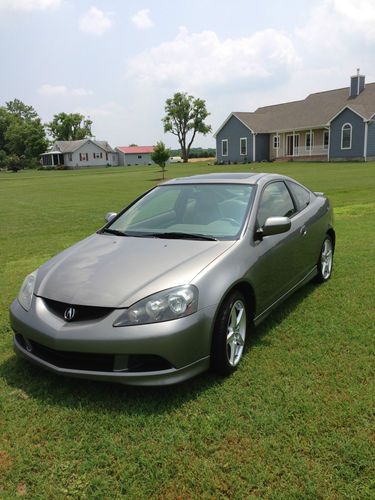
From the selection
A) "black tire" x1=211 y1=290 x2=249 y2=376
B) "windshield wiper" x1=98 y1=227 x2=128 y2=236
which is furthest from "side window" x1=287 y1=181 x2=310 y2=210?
"windshield wiper" x1=98 y1=227 x2=128 y2=236

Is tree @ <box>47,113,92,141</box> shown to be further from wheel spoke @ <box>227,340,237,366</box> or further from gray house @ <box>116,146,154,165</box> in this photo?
wheel spoke @ <box>227,340,237,366</box>

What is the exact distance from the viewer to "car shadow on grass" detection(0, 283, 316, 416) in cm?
325

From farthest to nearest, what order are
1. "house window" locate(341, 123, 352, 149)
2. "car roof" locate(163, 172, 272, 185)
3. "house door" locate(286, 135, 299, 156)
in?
"house door" locate(286, 135, 299, 156) < "house window" locate(341, 123, 352, 149) < "car roof" locate(163, 172, 272, 185)

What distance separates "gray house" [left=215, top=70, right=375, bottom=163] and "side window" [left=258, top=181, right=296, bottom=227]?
3896cm

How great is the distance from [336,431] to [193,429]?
36.3 inches

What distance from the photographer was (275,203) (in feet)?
16.0

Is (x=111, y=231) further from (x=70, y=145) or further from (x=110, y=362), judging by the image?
(x=70, y=145)

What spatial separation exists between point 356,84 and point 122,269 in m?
47.5

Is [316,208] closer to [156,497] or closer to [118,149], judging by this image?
[156,497]

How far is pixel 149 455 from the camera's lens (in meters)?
2.76

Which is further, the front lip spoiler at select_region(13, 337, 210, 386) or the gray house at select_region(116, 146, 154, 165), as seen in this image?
the gray house at select_region(116, 146, 154, 165)

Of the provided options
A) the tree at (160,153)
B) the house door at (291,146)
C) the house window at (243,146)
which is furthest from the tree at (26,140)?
the tree at (160,153)

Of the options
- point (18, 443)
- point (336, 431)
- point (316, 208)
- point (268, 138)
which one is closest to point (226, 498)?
point (336, 431)

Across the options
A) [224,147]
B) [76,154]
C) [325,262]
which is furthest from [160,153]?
[76,154]
